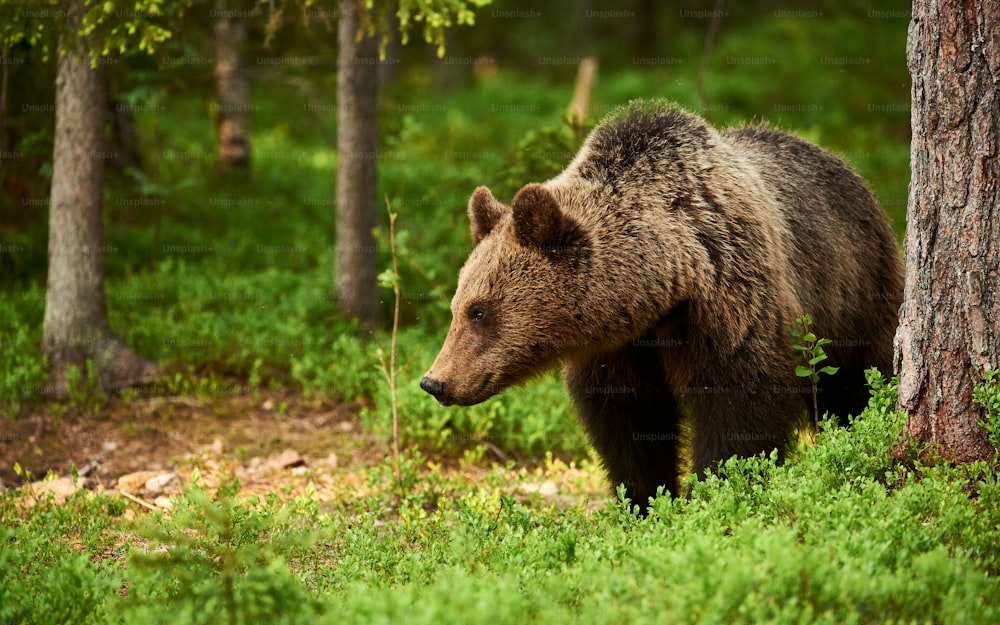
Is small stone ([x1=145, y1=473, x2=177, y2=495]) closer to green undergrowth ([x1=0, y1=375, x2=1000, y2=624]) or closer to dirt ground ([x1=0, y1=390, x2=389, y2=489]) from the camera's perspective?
dirt ground ([x1=0, y1=390, x2=389, y2=489])

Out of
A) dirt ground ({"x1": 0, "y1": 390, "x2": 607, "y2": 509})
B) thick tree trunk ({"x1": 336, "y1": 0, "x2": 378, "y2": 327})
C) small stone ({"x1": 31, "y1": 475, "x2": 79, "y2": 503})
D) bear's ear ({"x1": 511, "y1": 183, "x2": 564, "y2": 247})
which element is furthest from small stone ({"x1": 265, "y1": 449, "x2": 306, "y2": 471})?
bear's ear ({"x1": 511, "y1": 183, "x2": 564, "y2": 247})

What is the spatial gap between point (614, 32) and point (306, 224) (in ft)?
70.1

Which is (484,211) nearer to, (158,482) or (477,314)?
(477,314)


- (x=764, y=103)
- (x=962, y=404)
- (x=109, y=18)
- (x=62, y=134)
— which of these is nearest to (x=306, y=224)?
(x=62, y=134)

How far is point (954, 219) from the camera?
478 centimetres

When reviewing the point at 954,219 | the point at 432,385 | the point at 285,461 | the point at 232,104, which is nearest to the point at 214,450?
the point at 285,461

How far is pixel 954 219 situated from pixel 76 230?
6.86m

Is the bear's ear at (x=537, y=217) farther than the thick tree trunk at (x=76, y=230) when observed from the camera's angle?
No

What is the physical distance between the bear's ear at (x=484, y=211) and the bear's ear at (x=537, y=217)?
0.41 metres

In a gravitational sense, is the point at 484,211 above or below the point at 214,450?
above

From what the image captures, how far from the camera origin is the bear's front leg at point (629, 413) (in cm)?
603

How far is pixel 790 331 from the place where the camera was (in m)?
5.68

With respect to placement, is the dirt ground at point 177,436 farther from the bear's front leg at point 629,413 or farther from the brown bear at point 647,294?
the brown bear at point 647,294

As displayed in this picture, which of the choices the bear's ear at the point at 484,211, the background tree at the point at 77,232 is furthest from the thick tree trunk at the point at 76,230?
the bear's ear at the point at 484,211
